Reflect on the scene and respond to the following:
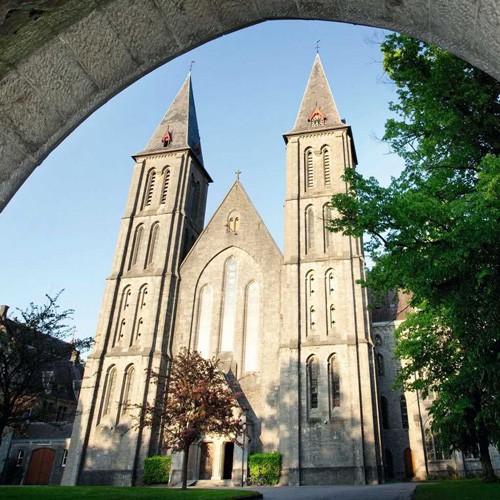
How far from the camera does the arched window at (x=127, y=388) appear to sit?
27395 millimetres

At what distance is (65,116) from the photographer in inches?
96.0

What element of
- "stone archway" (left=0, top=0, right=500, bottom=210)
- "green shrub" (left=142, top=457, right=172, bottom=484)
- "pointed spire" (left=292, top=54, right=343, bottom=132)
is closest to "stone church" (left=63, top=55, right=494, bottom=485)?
"pointed spire" (left=292, top=54, right=343, bottom=132)

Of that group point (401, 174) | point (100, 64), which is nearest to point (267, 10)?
point (100, 64)

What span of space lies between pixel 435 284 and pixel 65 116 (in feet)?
28.2

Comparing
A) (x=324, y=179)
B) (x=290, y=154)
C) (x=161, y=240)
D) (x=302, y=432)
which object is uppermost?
(x=290, y=154)

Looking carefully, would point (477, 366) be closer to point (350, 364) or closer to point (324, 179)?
point (350, 364)

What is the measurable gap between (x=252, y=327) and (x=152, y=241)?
10.8 meters

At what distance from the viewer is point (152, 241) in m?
33.5

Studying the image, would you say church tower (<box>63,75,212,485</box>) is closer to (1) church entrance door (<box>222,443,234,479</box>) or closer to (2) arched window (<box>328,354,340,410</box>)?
(1) church entrance door (<box>222,443,234,479</box>)

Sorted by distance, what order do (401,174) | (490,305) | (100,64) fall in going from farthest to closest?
(401,174), (490,305), (100,64)

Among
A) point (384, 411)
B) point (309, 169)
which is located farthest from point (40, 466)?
point (309, 169)

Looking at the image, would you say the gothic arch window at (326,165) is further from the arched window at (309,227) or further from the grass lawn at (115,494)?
the grass lawn at (115,494)

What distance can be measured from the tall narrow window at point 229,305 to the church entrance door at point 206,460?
5821 millimetres

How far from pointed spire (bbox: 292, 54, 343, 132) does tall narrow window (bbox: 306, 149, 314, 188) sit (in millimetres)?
2392
